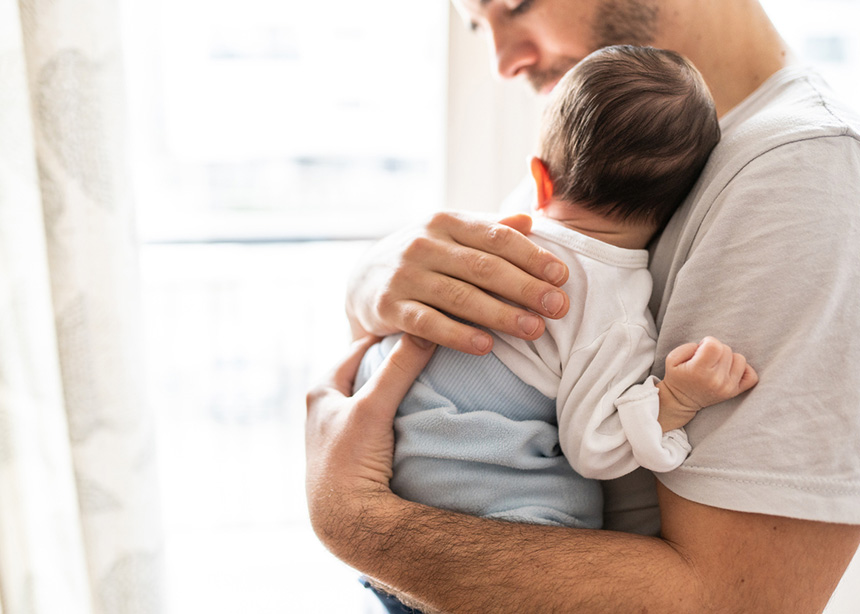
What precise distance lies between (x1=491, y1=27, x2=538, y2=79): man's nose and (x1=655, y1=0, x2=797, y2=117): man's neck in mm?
258

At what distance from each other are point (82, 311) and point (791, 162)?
105 centimetres

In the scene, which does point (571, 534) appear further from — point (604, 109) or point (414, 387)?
point (604, 109)

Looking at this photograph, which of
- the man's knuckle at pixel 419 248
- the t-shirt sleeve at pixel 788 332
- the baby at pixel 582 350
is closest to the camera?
the t-shirt sleeve at pixel 788 332

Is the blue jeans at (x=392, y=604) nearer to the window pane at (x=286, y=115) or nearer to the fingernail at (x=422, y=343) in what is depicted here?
the fingernail at (x=422, y=343)

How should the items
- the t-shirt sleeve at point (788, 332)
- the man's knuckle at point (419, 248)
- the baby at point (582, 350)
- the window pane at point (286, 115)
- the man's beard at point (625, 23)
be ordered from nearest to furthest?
the t-shirt sleeve at point (788, 332)
the baby at point (582, 350)
the man's knuckle at point (419, 248)
the man's beard at point (625, 23)
the window pane at point (286, 115)

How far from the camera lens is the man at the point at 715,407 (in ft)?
2.16

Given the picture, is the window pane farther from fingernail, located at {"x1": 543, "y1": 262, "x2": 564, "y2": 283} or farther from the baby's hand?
the baby's hand

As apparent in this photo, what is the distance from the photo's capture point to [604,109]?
801 millimetres

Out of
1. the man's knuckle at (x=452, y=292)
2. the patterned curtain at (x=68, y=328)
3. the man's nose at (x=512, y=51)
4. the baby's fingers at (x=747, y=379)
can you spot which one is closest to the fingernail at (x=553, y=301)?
the man's knuckle at (x=452, y=292)

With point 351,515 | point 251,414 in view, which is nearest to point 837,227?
point 351,515

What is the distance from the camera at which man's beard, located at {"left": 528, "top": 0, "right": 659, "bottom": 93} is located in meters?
1.03

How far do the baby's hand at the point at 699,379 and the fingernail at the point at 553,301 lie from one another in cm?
14

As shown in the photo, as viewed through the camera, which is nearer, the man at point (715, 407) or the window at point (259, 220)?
the man at point (715, 407)

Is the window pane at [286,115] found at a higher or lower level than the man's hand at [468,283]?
higher
